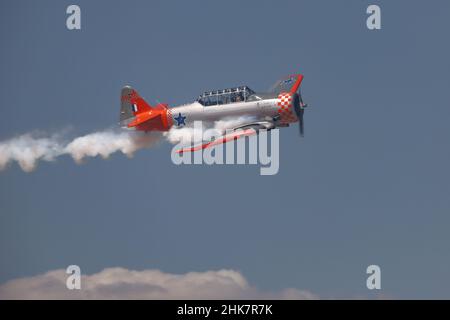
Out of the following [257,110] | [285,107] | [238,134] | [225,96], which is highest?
[225,96]

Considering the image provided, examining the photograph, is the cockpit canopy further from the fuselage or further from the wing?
the wing

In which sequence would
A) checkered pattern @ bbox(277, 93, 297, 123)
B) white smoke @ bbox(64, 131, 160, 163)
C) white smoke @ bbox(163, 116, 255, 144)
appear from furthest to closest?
white smoke @ bbox(64, 131, 160, 163)
white smoke @ bbox(163, 116, 255, 144)
checkered pattern @ bbox(277, 93, 297, 123)

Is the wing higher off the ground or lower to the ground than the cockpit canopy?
lower

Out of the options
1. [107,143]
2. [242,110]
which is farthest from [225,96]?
[107,143]

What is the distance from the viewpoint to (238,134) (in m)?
60.8

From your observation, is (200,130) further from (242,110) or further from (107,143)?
(107,143)

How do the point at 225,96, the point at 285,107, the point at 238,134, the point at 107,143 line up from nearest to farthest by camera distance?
1. the point at 238,134
2. the point at 285,107
3. the point at 225,96
4. the point at 107,143

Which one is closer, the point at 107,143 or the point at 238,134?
the point at 238,134

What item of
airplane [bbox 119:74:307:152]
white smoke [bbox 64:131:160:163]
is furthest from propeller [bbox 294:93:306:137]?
white smoke [bbox 64:131:160:163]

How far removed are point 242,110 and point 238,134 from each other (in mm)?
1726

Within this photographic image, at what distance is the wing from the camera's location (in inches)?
2386

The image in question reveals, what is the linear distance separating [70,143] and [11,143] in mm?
5138
